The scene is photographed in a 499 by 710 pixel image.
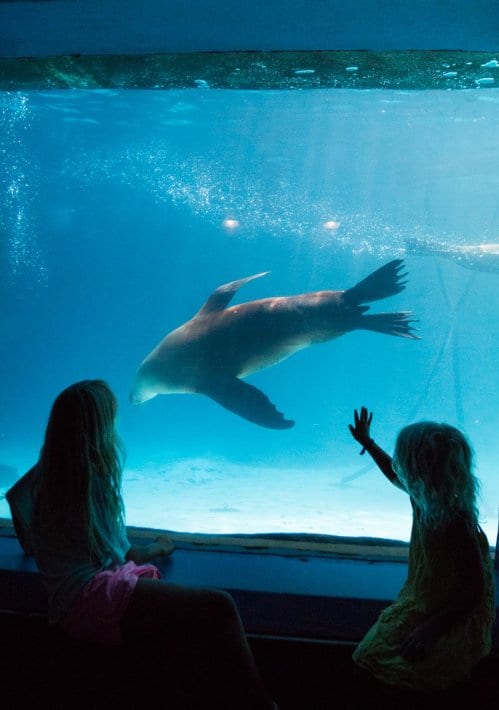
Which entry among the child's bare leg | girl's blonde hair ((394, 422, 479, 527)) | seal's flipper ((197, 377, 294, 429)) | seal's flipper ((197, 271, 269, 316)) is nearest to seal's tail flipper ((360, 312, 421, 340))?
seal's flipper ((197, 377, 294, 429))

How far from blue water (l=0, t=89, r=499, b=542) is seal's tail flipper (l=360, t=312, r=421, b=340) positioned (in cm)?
257

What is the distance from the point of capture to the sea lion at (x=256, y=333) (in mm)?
5359

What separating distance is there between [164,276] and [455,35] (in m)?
48.4

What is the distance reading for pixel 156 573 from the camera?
71.9 inches

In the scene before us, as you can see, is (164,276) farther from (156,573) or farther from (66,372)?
(156,573)

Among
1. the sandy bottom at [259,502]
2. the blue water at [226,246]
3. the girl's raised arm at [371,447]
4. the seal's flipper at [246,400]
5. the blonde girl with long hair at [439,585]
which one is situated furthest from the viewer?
the blue water at [226,246]

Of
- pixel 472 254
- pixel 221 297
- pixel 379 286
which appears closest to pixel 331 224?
pixel 472 254

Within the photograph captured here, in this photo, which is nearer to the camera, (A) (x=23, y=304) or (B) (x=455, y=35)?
(B) (x=455, y=35)

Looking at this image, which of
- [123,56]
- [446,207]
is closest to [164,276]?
[446,207]

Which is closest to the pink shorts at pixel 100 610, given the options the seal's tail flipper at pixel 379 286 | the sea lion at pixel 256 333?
the sea lion at pixel 256 333

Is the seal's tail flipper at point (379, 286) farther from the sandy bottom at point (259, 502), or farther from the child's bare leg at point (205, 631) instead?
the child's bare leg at point (205, 631)

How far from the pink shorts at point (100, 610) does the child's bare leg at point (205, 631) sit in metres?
0.03

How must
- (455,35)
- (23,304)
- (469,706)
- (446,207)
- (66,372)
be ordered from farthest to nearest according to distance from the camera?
1. (66,372)
2. (23,304)
3. (446,207)
4. (455,35)
5. (469,706)

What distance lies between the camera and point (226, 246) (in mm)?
44781
